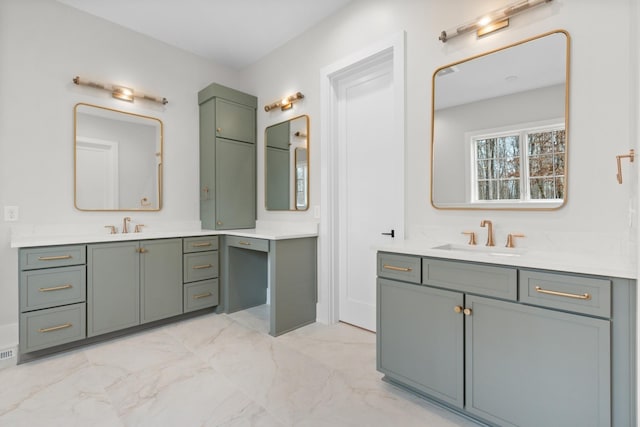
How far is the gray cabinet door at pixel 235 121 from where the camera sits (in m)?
3.54

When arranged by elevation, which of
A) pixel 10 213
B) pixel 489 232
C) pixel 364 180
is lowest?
pixel 489 232

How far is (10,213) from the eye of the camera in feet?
8.41

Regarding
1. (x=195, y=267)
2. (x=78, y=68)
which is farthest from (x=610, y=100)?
(x=78, y=68)

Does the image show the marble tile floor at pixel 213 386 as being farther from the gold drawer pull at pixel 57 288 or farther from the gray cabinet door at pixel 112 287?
the gold drawer pull at pixel 57 288

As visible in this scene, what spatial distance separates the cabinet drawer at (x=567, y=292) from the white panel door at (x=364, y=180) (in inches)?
50.2

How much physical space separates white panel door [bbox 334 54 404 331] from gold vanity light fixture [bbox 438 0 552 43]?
23.9 inches

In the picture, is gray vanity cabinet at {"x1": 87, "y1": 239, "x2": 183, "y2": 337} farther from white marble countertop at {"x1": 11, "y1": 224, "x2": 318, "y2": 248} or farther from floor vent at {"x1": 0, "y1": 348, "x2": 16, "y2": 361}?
floor vent at {"x1": 0, "y1": 348, "x2": 16, "y2": 361}

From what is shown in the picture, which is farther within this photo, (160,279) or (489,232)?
(160,279)

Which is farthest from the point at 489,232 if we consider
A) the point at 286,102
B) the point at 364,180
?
the point at 286,102

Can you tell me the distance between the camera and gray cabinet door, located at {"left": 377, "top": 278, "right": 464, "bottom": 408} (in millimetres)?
1683

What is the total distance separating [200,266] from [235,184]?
988 mm

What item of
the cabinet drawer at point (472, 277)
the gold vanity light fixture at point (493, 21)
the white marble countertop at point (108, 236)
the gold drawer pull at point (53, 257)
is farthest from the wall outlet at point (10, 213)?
the gold vanity light fixture at point (493, 21)

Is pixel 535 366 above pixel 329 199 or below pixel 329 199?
below

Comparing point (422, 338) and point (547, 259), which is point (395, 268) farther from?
point (547, 259)
